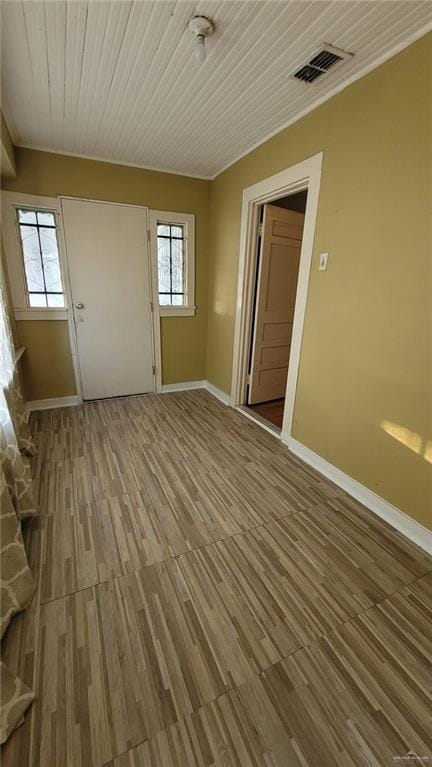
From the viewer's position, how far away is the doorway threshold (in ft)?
9.13

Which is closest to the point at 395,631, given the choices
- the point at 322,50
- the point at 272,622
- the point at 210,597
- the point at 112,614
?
the point at 272,622

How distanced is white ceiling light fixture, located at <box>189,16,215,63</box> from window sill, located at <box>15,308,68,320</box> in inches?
90.9

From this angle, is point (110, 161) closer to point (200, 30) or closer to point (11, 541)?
point (200, 30)

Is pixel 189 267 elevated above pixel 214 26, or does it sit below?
below

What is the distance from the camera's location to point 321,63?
161 cm

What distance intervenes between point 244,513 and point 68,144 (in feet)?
10.8

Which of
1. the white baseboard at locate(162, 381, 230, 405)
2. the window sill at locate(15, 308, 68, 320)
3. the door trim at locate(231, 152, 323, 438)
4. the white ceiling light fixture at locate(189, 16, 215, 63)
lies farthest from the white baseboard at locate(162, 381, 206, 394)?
the white ceiling light fixture at locate(189, 16, 215, 63)

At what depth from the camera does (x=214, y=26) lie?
1.39 meters

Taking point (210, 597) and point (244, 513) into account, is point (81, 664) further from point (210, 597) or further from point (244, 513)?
point (244, 513)

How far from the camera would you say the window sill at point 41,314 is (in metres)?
2.88

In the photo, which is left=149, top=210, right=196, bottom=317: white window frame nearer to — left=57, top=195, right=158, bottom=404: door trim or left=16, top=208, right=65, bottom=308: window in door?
left=57, top=195, right=158, bottom=404: door trim

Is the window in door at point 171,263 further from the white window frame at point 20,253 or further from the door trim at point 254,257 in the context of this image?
the white window frame at point 20,253

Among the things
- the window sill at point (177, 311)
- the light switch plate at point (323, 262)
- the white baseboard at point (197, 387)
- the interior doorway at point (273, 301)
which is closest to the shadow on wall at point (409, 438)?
the light switch plate at point (323, 262)

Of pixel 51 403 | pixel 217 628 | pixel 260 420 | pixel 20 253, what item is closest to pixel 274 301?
pixel 260 420
